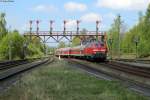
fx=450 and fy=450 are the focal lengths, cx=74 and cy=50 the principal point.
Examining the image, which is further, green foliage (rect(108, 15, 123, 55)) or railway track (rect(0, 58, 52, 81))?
green foliage (rect(108, 15, 123, 55))

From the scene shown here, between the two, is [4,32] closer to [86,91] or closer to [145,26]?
[145,26]

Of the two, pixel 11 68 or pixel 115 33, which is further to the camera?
Result: pixel 115 33

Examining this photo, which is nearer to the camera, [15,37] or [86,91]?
[86,91]

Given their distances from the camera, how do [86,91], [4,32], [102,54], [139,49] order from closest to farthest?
[86,91] → [102,54] → [139,49] → [4,32]

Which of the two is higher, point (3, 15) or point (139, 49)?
point (3, 15)

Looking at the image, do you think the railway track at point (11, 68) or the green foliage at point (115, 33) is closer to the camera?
the railway track at point (11, 68)

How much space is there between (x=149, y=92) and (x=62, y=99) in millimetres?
5353

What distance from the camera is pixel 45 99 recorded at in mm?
14961

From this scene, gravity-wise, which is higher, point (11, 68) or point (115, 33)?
point (115, 33)

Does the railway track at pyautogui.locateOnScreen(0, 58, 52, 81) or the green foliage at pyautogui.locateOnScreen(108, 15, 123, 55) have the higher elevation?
the green foliage at pyautogui.locateOnScreen(108, 15, 123, 55)

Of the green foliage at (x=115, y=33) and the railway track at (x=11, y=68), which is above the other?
the green foliage at (x=115, y=33)

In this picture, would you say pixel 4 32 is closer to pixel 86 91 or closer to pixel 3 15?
pixel 3 15

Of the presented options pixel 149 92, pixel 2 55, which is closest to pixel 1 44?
pixel 2 55

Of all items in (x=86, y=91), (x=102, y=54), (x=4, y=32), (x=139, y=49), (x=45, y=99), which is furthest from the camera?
(x=4, y=32)
